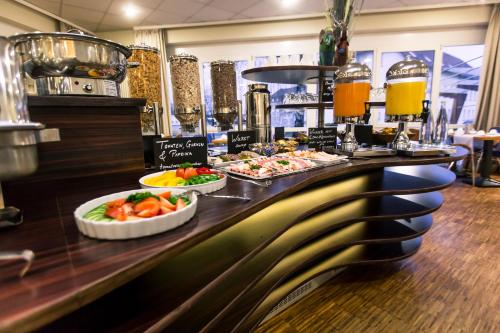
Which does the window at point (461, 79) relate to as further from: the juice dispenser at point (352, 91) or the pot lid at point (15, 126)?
the pot lid at point (15, 126)

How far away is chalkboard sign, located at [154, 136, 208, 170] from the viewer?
1171 millimetres

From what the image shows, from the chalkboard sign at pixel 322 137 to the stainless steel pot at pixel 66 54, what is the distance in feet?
3.85

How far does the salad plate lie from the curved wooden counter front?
0.06m

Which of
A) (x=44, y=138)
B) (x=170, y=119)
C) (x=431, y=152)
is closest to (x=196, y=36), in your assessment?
(x=170, y=119)

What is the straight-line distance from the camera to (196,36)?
5.48 metres

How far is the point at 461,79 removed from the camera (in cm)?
525

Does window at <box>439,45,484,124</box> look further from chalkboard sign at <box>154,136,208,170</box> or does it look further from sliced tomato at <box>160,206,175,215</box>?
sliced tomato at <box>160,206,175,215</box>

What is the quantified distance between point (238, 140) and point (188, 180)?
32.0 inches

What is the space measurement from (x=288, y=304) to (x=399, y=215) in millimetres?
821

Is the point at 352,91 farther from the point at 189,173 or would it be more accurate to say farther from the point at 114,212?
the point at 114,212

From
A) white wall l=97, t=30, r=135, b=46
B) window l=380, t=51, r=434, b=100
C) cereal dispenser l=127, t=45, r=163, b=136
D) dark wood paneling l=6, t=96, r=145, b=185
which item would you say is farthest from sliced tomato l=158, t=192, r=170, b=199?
white wall l=97, t=30, r=135, b=46

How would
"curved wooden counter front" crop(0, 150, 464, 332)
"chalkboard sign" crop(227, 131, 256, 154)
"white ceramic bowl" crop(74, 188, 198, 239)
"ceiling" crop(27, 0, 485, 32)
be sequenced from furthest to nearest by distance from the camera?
1. "ceiling" crop(27, 0, 485, 32)
2. "chalkboard sign" crop(227, 131, 256, 154)
3. "white ceramic bowl" crop(74, 188, 198, 239)
4. "curved wooden counter front" crop(0, 150, 464, 332)

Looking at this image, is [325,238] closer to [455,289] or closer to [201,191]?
[455,289]

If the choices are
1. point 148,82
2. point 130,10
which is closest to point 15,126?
point 148,82
